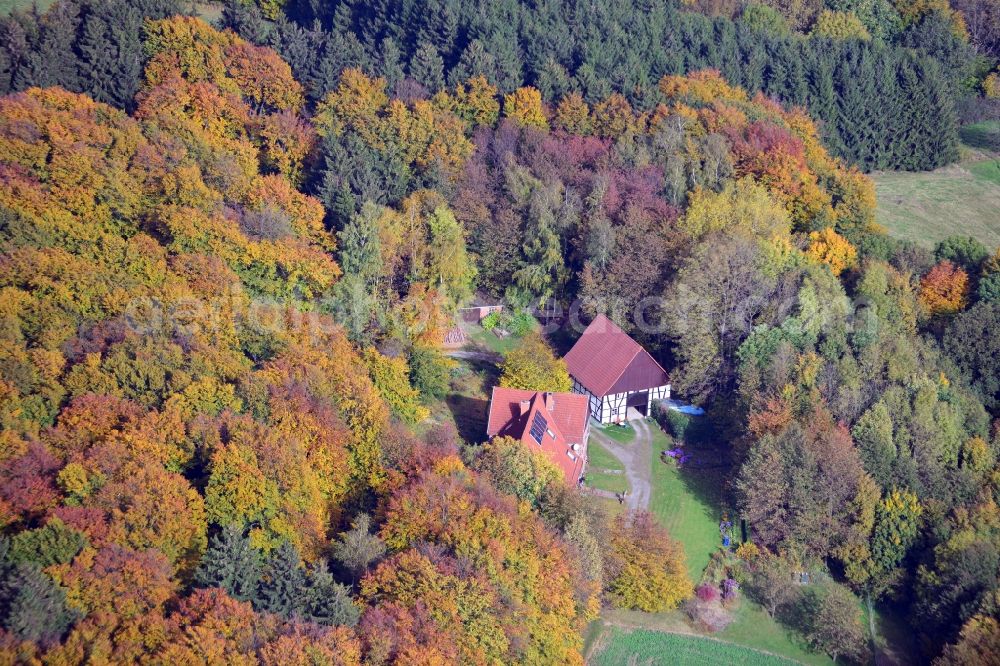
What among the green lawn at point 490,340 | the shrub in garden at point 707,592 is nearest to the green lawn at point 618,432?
the green lawn at point 490,340

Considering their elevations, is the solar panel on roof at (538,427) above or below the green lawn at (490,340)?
below

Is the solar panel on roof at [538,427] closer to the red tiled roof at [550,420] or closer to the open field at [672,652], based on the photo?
the red tiled roof at [550,420]

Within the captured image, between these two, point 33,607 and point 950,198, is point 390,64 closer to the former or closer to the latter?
point 950,198

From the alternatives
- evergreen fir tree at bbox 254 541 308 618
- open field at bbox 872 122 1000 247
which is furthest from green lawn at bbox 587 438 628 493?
open field at bbox 872 122 1000 247

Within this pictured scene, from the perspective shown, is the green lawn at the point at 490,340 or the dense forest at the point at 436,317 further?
the green lawn at the point at 490,340

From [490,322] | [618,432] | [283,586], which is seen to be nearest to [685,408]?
[618,432]

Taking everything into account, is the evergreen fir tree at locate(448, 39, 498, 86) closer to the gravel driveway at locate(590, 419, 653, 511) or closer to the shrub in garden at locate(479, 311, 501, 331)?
the shrub in garden at locate(479, 311, 501, 331)
